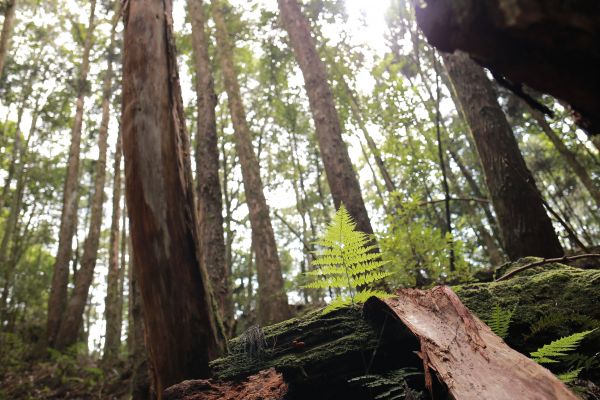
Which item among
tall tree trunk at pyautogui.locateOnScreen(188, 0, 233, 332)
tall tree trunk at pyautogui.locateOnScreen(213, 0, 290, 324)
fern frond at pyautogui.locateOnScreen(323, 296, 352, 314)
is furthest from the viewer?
tall tree trunk at pyautogui.locateOnScreen(213, 0, 290, 324)

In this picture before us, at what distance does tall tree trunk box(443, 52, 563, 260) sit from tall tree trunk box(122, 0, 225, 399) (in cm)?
319

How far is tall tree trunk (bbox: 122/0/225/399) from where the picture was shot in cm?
219

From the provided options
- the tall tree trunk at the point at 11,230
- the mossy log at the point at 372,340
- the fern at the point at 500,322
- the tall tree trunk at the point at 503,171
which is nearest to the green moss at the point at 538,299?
the mossy log at the point at 372,340

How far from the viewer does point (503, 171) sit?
14.7 ft

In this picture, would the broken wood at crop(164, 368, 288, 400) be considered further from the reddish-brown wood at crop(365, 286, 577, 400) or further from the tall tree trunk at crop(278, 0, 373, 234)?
the tall tree trunk at crop(278, 0, 373, 234)

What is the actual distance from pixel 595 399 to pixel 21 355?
12.9 meters

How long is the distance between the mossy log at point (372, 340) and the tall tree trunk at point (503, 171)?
195 cm

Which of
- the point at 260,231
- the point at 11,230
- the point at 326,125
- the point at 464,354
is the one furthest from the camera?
the point at 11,230

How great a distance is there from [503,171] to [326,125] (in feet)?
8.93

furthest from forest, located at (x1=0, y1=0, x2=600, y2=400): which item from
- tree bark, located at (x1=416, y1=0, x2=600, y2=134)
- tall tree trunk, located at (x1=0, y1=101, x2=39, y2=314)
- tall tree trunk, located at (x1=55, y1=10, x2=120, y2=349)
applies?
tall tree trunk, located at (x1=0, y1=101, x2=39, y2=314)

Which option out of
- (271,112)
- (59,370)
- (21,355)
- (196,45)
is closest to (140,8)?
(196,45)

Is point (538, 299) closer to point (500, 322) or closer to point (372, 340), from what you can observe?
point (500, 322)

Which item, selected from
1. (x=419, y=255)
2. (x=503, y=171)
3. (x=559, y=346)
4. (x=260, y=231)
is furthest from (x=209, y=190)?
(x=559, y=346)

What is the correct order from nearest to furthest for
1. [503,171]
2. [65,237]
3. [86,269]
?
[503,171] < [86,269] < [65,237]
